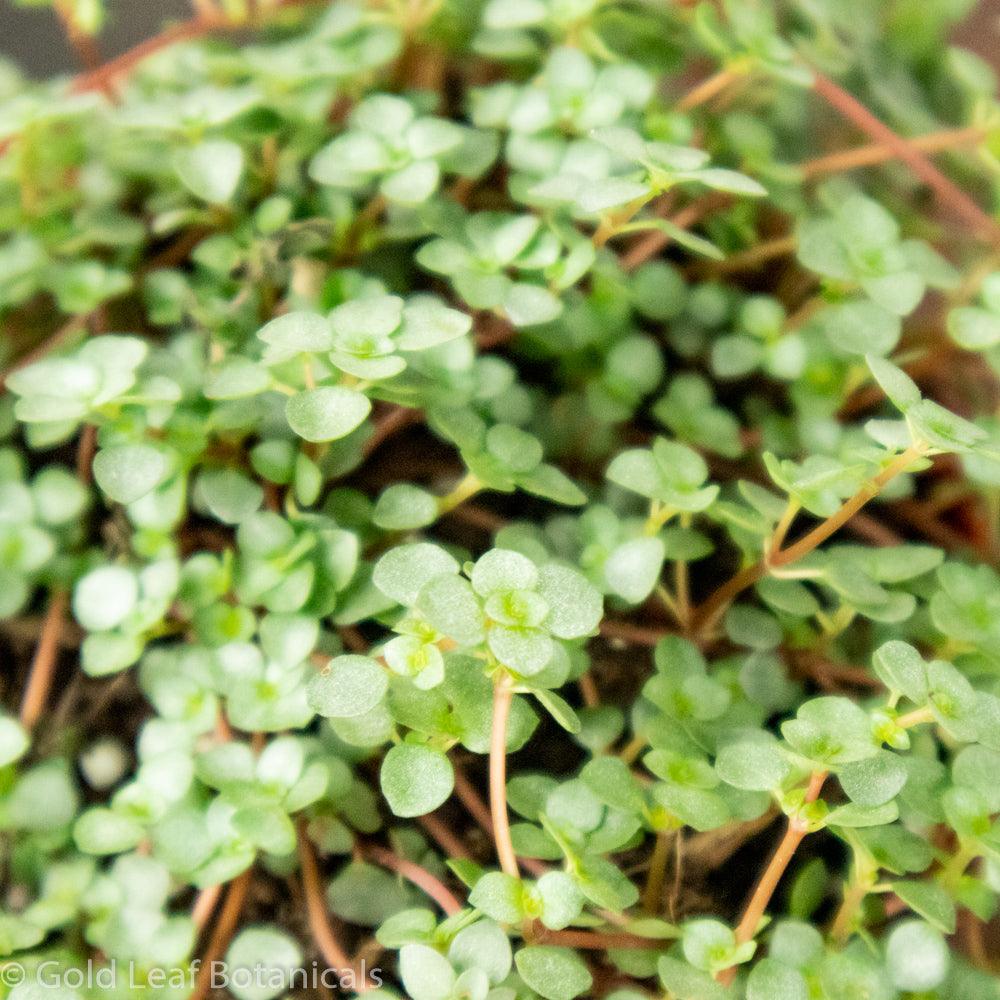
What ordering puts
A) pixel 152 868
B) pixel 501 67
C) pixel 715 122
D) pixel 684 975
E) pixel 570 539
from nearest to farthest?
pixel 684 975
pixel 152 868
pixel 570 539
pixel 715 122
pixel 501 67

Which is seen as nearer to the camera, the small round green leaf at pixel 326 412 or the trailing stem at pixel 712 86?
the small round green leaf at pixel 326 412

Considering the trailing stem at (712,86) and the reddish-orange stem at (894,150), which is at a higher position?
the trailing stem at (712,86)

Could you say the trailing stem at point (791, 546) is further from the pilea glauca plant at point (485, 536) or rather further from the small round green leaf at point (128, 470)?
the small round green leaf at point (128, 470)

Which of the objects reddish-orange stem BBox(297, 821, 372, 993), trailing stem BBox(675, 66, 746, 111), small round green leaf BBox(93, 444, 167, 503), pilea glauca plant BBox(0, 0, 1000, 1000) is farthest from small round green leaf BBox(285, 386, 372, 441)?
trailing stem BBox(675, 66, 746, 111)

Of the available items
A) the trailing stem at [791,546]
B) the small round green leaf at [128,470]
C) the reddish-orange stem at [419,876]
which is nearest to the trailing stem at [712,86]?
the trailing stem at [791,546]

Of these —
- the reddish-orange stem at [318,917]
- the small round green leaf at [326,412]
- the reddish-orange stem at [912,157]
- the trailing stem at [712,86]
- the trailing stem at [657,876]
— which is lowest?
the trailing stem at [657,876]

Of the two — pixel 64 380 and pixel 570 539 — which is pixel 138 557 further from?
pixel 570 539

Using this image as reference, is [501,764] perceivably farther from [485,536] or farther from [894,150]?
[894,150]

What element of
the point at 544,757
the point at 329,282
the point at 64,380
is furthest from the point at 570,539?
the point at 64,380

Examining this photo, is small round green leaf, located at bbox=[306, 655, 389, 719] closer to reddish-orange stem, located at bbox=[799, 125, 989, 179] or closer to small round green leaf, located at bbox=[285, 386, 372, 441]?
small round green leaf, located at bbox=[285, 386, 372, 441]

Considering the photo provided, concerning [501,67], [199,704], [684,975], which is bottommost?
[684,975]
